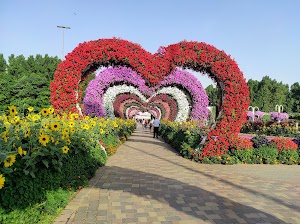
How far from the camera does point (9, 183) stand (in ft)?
9.63

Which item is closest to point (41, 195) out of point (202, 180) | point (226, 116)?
point (202, 180)

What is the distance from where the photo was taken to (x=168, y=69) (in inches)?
347

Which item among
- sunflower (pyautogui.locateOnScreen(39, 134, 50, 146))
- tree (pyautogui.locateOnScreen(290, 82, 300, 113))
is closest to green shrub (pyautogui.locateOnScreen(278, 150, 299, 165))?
sunflower (pyautogui.locateOnScreen(39, 134, 50, 146))

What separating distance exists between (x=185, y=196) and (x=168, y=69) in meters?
4.54

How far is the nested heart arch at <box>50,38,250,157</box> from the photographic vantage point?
871cm

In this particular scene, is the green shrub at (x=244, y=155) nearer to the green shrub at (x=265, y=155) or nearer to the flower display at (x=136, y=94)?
the green shrub at (x=265, y=155)

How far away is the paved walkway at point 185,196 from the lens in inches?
163

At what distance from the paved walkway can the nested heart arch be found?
1.57 metres

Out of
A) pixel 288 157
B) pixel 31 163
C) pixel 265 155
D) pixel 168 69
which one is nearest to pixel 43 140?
pixel 31 163

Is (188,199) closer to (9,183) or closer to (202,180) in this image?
(202,180)

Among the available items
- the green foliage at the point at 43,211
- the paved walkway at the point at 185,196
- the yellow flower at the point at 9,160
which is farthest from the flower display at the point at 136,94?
the yellow flower at the point at 9,160

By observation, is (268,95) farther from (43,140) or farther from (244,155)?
(43,140)

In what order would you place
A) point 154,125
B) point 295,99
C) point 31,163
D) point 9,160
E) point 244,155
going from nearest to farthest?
point 9,160
point 31,163
point 244,155
point 154,125
point 295,99

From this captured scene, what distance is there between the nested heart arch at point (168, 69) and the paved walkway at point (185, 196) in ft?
5.15
